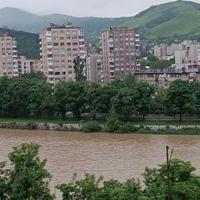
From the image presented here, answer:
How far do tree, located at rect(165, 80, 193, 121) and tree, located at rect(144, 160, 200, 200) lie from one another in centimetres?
1265

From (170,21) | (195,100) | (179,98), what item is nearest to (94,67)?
(179,98)

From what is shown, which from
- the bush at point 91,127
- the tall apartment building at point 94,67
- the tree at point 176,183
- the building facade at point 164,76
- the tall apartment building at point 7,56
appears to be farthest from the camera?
the tall apartment building at point 94,67

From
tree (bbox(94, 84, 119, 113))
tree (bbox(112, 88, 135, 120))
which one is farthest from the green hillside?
tree (bbox(112, 88, 135, 120))

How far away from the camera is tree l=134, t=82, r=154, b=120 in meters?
20.9

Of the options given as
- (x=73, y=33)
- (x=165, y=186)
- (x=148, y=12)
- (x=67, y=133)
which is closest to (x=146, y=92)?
(x=67, y=133)

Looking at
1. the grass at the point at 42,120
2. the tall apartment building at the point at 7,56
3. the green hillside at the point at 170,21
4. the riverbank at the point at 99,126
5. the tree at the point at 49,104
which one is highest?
the green hillside at the point at 170,21

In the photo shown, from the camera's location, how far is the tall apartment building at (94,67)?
33531mm

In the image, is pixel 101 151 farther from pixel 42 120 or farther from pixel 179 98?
pixel 42 120

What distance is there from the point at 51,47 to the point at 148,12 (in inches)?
2557

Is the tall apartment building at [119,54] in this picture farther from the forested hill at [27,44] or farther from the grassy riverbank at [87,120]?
the forested hill at [27,44]

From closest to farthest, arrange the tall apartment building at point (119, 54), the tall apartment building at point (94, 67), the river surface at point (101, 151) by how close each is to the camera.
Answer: the river surface at point (101, 151)
the tall apartment building at point (119, 54)
the tall apartment building at point (94, 67)

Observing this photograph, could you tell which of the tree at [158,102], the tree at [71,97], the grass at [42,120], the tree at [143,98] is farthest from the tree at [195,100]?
the grass at [42,120]

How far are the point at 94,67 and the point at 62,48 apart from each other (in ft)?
13.1

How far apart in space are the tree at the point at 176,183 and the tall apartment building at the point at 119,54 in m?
23.5
